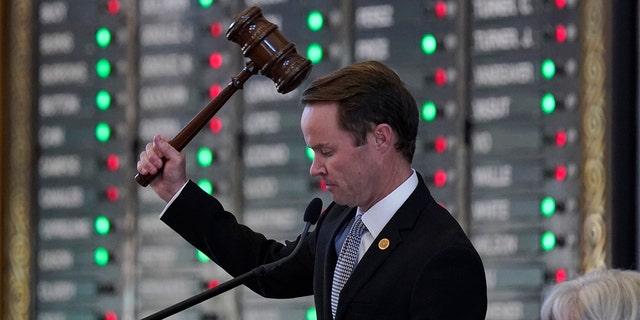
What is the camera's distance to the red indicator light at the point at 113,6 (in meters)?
4.02

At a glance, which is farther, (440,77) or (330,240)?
(440,77)

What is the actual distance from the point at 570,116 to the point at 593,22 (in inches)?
9.9

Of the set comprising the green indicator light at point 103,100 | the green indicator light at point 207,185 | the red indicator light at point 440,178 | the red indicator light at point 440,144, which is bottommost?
the green indicator light at point 207,185

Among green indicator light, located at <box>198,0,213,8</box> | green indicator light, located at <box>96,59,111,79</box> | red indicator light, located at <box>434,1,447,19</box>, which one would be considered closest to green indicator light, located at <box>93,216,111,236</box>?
green indicator light, located at <box>96,59,111,79</box>

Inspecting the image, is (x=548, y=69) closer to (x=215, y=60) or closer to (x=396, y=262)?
(x=215, y=60)

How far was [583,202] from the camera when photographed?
3.23 metres

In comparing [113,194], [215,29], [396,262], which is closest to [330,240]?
[396,262]

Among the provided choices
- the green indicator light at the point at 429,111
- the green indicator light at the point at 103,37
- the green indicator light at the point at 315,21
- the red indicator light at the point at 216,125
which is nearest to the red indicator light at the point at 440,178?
the green indicator light at the point at 429,111

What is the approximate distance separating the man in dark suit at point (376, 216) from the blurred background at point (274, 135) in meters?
1.19

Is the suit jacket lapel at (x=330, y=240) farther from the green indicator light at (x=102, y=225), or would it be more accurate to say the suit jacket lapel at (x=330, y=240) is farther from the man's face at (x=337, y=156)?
the green indicator light at (x=102, y=225)

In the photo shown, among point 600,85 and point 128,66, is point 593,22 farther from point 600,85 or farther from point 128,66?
point 128,66

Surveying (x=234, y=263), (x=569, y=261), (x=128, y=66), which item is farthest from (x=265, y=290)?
(x=128, y=66)

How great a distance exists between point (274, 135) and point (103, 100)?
628 millimetres

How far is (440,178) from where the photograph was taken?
3.47 metres
